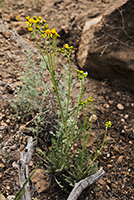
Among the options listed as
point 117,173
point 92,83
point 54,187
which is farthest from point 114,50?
point 54,187

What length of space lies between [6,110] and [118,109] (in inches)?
65.8

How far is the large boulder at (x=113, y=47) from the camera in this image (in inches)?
120

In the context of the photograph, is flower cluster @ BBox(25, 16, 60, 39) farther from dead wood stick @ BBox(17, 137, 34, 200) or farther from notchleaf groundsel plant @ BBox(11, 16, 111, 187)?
dead wood stick @ BBox(17, 137, 34, 200)

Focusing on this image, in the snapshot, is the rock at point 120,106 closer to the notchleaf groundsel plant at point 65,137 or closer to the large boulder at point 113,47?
the large boulder at point 113,47

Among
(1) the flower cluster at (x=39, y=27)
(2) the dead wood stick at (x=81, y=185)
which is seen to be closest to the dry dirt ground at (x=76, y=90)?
(2) the dead wood stick at (x=81, y=185)

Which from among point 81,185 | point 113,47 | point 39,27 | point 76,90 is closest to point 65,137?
point 81,185

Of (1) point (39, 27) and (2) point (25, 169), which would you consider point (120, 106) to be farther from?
(1) point (39, 27)

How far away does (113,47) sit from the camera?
314 centimetres

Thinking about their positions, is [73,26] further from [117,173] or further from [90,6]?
[117,173]

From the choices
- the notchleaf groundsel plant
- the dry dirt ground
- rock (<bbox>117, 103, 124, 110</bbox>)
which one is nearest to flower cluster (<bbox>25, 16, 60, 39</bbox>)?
the notchleaf groundsel plant

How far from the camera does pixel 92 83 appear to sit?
3363mm

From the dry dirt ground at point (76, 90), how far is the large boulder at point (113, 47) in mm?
193

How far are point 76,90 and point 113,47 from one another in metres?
0.90

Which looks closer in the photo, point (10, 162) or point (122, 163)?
point (10, 162)
